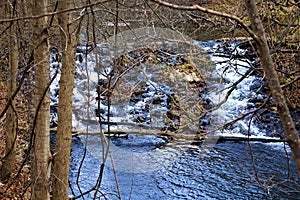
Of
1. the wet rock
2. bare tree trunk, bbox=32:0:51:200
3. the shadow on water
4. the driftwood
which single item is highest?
the wet rock

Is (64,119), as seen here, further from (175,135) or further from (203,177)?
(175,135)

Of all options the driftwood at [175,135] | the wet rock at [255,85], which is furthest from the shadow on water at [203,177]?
the wet rock at [255,85]


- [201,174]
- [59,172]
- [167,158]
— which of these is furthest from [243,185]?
[59,172]

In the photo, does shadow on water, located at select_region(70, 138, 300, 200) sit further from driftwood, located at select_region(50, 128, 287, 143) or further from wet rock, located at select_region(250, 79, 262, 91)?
wet rock, located at select_region(250, 79, 262, 91)

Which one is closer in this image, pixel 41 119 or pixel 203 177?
pixel 41 119

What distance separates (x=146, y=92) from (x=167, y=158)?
11.0 feet

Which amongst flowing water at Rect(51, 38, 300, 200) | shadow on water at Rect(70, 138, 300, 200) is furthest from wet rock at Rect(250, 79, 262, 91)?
shadow on water at Rect(70, 138, 300, 200)

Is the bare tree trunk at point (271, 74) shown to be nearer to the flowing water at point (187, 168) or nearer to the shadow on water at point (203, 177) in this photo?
the flowing water at point (187, 168)

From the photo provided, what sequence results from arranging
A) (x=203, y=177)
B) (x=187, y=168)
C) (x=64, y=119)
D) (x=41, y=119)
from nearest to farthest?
(x=41, y=119) → (x=64, y=119) → (x=203, y=177) → (x=187, y=168)

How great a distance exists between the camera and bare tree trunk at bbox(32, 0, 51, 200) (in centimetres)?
224

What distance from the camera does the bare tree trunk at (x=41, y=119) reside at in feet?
7.34

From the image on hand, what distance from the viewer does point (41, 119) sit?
7.48ft

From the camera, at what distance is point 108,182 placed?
6.22 m

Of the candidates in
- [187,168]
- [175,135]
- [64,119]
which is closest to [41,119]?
[64,119]
